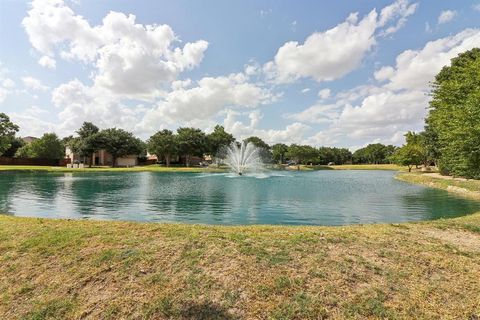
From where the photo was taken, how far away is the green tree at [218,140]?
88250 millimetres

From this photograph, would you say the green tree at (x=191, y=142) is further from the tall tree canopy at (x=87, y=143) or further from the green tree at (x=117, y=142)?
the tall tree canopy at (x=87, y=143)

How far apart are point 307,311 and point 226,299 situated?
4.42 feet

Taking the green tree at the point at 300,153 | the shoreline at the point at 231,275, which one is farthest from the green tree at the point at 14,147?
the shoreline at the point at 231,275

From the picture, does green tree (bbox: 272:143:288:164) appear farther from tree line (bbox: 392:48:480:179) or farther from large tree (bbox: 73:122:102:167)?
tree line (bbox: 392:48:480:179)

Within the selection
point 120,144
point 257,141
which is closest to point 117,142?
point 120,144

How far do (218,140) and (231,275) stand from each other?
84.6m

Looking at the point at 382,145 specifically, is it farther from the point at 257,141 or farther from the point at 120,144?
the point at 120,144

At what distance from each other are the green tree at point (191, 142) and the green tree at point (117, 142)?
12298 mm

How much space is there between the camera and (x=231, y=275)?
590 centimetres

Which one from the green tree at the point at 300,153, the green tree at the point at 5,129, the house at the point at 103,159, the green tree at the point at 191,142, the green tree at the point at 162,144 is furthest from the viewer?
the green tree at the point at 300,153

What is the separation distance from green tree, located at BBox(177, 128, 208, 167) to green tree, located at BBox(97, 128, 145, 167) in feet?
40.3

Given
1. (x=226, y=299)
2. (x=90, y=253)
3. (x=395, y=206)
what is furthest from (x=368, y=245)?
(x=395, y=206)

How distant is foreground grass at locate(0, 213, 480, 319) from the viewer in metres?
5.07

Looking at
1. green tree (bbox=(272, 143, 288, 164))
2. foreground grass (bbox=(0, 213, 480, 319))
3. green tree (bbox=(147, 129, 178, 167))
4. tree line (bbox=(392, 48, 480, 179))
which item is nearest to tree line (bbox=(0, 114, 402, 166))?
green tree (bbox=(147, 129, 178, 167))
